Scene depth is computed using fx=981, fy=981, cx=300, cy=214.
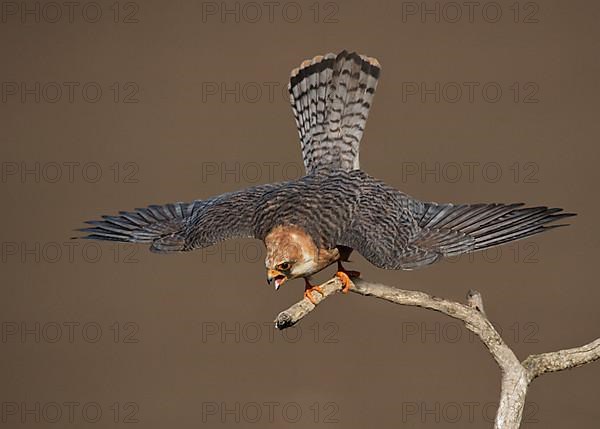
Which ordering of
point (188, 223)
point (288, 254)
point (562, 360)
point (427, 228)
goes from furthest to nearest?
point (188, 223) < point (427, 228) < point (562, 360) < point (288, 254)

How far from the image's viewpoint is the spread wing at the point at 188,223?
402 cm

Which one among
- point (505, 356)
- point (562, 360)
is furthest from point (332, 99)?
point (562, 360)

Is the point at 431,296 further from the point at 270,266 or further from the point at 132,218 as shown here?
the point at 132,218

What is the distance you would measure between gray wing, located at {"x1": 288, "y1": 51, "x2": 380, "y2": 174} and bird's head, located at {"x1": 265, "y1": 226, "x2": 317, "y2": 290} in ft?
2.70

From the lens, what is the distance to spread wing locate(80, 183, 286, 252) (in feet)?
13.2

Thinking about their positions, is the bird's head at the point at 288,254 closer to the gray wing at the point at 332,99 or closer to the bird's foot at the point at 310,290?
the bird's foot at the point at 310,290

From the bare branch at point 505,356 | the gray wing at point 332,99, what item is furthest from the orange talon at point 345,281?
A: the gray wing at point 332,99

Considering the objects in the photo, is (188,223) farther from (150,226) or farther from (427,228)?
(427,228)

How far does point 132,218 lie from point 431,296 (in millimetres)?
1453

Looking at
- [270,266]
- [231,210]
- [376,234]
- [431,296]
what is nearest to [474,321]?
[431,296]

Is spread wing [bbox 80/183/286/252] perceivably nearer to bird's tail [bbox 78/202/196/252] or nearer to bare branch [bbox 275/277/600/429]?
bird's tail [bbox 78/202/196/252]

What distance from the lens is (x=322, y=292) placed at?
387cm

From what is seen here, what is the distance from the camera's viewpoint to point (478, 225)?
3.95 meters

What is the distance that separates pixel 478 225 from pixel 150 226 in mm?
1449
